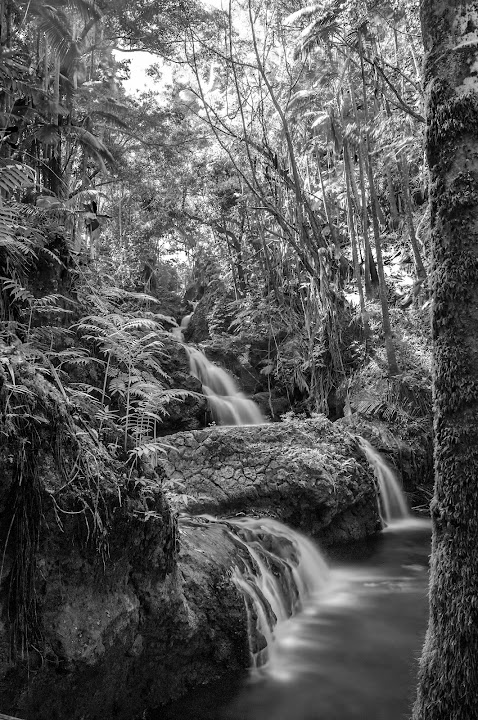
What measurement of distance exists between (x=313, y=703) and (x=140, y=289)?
67.6 feet

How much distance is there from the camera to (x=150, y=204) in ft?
66.1

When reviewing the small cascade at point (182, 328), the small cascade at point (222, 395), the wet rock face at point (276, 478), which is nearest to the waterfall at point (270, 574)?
the wet rock face at point (276, 478)

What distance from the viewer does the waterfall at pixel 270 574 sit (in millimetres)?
4531

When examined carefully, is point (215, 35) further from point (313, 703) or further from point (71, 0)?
point (313, 703)

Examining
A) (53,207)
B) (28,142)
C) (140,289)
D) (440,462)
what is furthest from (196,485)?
(140,289)

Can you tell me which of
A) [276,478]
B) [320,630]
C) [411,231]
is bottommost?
[320,630]

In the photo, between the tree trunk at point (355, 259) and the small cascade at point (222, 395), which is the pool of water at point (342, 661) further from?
the tree trunk at point (355, 259)

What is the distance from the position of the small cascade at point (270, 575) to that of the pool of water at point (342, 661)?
0.41 feet

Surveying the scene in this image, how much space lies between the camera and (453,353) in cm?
243

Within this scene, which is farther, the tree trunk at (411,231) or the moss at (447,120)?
the tree trunk at (411,231)

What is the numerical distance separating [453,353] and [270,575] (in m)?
3.68

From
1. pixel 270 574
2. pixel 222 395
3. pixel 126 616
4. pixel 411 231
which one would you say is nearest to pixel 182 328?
pixel 222 395

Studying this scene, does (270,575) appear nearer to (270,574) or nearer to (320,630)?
(270,574)

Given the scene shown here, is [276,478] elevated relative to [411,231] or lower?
lower
